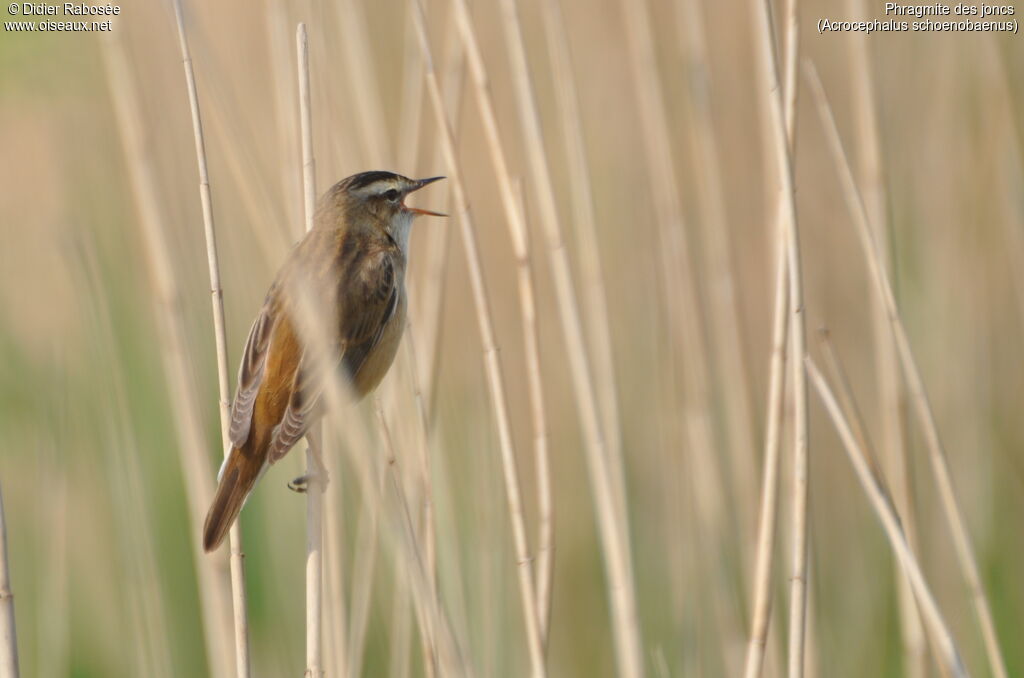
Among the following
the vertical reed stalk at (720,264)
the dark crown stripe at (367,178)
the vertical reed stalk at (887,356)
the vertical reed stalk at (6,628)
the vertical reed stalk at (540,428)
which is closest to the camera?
the vertical reed stalk at (6,628)

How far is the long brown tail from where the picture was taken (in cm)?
220

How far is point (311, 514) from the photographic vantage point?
2143mm

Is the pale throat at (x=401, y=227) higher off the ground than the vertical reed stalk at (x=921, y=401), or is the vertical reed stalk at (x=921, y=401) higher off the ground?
the pale throat at (x=401, y=227)

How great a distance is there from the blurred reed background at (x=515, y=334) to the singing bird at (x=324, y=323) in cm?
9

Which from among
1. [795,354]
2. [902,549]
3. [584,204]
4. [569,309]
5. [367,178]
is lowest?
[902,549]

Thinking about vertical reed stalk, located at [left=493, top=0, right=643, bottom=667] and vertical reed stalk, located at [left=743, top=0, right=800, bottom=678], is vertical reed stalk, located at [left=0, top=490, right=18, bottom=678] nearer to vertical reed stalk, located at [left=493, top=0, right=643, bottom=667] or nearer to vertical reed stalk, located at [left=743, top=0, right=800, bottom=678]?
vertical reed stalk, located at [left=493, top=0, right=643, bottom=667]

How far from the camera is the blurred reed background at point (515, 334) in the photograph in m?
2.68

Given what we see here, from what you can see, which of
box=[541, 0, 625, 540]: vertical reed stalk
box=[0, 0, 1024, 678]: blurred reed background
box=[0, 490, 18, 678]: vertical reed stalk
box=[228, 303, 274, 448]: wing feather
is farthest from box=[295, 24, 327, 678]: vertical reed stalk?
box=[541, 0, 625, 540]: vertical reed stalk

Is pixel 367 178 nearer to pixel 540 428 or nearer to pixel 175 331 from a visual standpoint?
pixel 175 331

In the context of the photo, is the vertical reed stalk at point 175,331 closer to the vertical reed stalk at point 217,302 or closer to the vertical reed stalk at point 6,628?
the vertical reed stalk at point 217,302

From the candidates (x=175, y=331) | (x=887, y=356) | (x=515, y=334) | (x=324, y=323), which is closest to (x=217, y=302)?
(x=324, y=323)

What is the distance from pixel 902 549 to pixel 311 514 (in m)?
1.11

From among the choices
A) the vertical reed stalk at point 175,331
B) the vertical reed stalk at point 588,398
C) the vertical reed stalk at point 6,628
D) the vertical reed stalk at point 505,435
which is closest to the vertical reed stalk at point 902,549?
the vertical reed stalk at point 588,398

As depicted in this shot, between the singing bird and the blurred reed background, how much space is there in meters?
0.09
